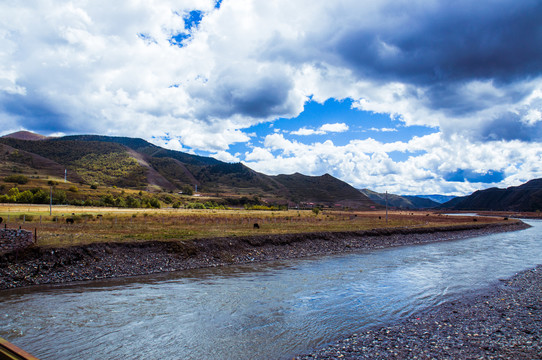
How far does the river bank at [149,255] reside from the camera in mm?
18234

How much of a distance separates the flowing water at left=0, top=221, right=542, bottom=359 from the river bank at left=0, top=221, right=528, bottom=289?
1.45 meters

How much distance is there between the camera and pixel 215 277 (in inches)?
Answer: 809

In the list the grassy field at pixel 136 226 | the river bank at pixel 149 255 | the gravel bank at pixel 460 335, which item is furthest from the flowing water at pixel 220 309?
the grassy field at pixel 136 226

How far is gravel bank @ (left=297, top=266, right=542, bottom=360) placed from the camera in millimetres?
9461

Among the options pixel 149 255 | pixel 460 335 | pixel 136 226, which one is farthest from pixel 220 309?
pixel 136 226

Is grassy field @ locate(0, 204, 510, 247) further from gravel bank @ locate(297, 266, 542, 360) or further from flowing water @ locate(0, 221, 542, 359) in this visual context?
gravel bank @ locate(297, 266, 542, 360)

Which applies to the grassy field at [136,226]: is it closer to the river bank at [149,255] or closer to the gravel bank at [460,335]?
the river bank at [149,255]

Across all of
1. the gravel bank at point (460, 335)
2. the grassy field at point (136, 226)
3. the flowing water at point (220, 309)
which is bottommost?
the flowing water at point (220, 309)

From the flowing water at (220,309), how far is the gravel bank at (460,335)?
1036 mm

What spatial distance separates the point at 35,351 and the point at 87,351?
5.14 ft

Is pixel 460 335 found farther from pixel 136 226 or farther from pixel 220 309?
pixel 136 226

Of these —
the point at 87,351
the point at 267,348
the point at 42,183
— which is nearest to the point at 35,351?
the point at 87,351

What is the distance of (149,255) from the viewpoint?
23188 mm

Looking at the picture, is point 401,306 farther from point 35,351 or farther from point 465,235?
point 465,235
